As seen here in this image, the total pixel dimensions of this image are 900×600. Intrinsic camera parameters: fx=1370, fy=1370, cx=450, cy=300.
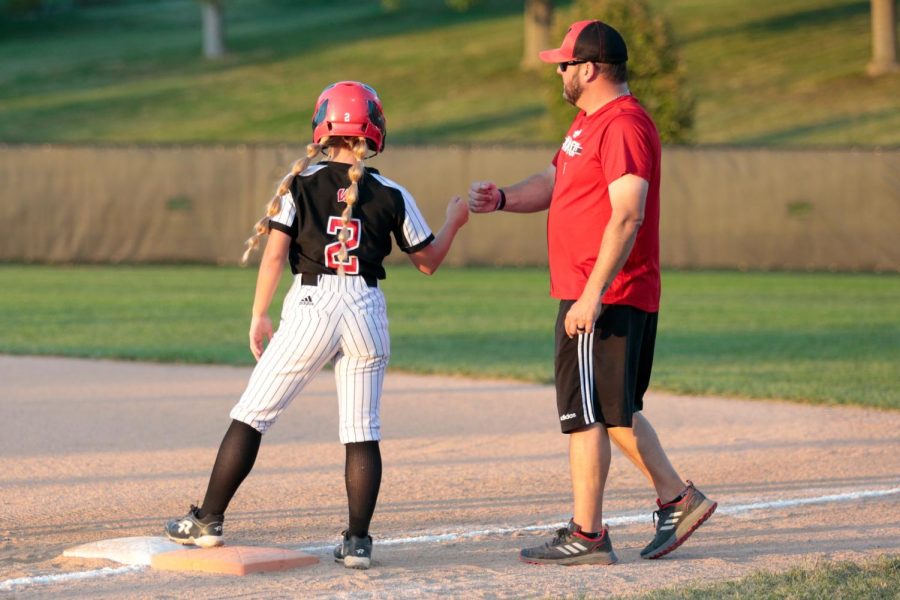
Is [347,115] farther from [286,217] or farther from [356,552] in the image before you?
[356,552]

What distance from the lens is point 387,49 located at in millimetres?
52375

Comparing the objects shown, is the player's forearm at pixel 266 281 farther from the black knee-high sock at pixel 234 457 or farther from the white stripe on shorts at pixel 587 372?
the white stripe on shorts at pixel 587 372

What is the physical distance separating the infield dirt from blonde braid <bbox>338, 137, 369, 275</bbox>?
3.71 feet

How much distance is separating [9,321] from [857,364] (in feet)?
27.4

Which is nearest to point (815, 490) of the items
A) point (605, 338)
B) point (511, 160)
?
point (605, 338)

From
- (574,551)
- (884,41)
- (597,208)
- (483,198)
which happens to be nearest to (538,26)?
(884,41)

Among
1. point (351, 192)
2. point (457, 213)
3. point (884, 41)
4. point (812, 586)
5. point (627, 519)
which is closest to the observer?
point (812, 586)

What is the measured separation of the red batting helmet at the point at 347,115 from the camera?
489 cm

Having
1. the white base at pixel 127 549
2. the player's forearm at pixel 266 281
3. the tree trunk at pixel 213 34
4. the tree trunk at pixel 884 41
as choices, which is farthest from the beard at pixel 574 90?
the tree trunk at pixel 213 34

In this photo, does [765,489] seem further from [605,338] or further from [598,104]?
[598,104]

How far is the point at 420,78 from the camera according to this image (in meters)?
46.4

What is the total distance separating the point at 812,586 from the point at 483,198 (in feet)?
6.44

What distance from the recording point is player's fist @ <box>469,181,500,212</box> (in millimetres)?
5492

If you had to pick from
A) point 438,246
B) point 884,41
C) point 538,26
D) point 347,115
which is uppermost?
point 538,26
